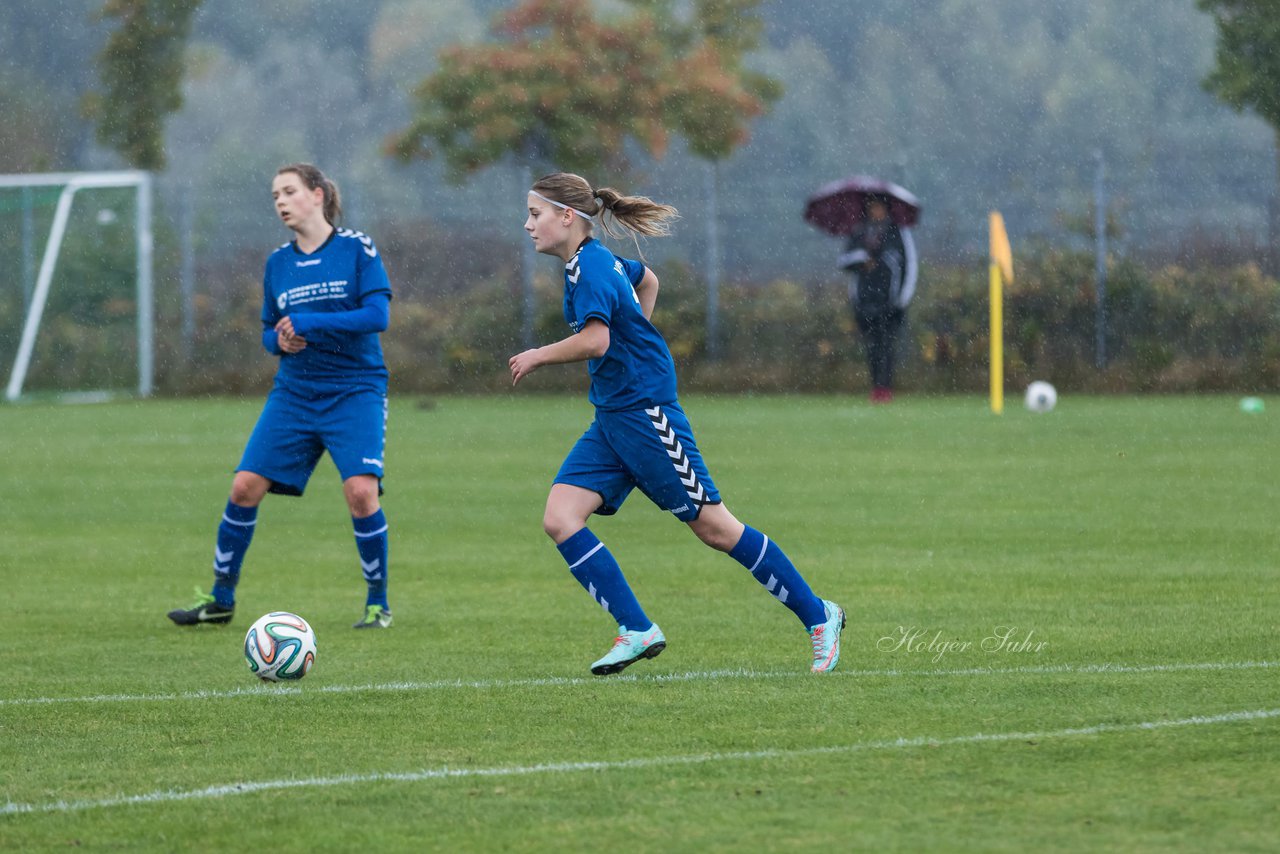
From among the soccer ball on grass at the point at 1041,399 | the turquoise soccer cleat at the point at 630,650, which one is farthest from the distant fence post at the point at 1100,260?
the turquoise soccer cleat at the point at 630,650

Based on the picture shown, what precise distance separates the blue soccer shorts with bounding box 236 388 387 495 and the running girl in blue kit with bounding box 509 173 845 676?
1657mm

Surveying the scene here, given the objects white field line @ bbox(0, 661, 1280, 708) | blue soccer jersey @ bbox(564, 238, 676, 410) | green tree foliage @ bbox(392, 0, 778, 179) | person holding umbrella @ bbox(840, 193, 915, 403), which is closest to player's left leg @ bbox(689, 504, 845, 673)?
white field line @ bbox(0, 661, 1280, 708)

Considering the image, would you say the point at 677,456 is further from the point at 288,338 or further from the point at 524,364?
the point at 288,338

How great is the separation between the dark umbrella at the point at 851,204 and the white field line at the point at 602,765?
21184 mm

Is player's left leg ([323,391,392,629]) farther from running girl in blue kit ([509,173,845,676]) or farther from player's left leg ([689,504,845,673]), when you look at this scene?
player's left leg ([689,504,845,673])

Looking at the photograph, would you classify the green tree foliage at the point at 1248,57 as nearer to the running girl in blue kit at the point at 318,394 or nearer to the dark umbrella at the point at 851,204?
the dark umbrella at the point at 851,204

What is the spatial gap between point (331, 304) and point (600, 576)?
2.12 m

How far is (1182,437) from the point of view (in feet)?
56.4

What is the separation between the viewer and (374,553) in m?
8.23

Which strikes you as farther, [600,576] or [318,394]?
[318,394]

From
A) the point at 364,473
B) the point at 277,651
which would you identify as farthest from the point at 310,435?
the point at 277,651

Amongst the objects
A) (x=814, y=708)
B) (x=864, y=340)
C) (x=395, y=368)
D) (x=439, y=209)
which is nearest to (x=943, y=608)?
(x=814, y=708)

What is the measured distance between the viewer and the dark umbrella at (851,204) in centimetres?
2656

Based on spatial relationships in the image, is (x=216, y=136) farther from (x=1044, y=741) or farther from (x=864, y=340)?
(x=1044, y=741)
